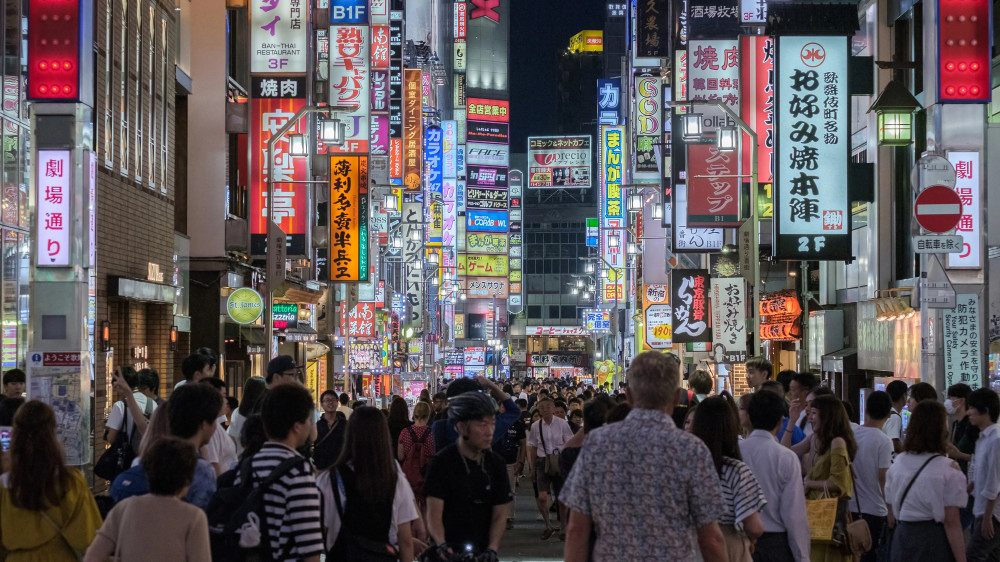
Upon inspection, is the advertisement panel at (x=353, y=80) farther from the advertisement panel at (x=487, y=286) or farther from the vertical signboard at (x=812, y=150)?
the advertisement panel at (x=487, y=286)

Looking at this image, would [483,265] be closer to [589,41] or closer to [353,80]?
[353,80]

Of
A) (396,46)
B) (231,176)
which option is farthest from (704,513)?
(396,46)

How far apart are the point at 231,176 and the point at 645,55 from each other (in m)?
23.6

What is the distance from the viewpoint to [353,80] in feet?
108

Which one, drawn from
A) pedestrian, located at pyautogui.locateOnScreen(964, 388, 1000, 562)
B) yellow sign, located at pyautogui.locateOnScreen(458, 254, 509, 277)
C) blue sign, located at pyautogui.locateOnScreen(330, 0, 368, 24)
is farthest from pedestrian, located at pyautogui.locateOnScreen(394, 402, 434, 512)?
yellow sign, located at pyautogui.locateOnScreen(458, 254, 509, 277)

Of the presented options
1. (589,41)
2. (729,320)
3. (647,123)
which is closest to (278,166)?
(729,320)

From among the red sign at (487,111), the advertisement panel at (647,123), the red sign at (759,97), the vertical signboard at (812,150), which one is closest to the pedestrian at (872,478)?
the vertical signboard at (812,150)

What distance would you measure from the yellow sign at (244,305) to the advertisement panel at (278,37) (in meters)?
5.57

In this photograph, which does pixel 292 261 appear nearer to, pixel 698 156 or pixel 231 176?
pixel 231 176

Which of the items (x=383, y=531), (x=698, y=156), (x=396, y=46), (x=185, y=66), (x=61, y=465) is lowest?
(x=383, y=531)

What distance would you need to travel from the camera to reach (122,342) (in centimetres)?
2197

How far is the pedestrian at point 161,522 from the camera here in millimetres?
5484

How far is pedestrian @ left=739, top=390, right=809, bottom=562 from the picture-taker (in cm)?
737

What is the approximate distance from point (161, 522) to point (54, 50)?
8.99 meters
